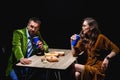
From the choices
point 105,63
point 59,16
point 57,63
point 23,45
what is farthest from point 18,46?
point 59,16

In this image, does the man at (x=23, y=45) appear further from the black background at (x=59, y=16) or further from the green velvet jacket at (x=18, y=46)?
the black background at (x=59, y=16)

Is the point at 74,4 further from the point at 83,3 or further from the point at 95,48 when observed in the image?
the point at 95,48

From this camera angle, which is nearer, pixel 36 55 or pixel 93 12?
pixel 36 55

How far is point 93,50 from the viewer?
489 centimetres

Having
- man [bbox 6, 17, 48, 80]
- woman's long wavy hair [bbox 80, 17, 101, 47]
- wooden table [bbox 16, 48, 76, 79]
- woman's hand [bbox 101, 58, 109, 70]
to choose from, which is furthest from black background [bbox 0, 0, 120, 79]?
woman's hand [bbox 101, 58, 109, 70]

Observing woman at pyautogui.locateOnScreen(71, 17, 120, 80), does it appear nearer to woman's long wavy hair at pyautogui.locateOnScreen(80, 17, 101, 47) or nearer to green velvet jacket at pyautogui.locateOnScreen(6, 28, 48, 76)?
woman's long wavy hair at pyautogui.locateOnScreen(80, 17, 101, 47)

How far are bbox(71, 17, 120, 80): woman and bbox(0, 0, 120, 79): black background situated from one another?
1180mm

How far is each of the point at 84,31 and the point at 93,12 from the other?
4.13 ft

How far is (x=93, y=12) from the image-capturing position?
238 inches

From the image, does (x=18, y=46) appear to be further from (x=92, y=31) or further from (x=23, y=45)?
(x=92, y=31)

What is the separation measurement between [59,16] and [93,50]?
1.71 meters

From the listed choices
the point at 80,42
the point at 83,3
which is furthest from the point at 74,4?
the point at 80,42

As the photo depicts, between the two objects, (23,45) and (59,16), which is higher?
(59,16)

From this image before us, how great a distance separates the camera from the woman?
→ 4.76 m
